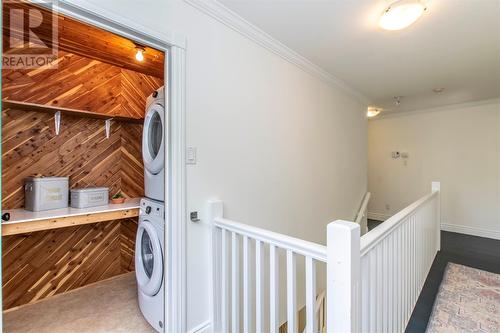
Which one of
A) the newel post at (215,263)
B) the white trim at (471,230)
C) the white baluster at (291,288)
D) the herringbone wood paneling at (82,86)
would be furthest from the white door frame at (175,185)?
the white trim at (471,230)

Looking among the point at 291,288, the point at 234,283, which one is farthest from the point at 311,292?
the point at 234,283

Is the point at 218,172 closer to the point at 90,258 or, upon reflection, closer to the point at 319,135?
the point at 319,135

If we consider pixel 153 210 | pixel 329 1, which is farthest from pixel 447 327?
pixel 329 1

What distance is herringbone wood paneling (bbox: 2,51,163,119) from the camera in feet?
6.86

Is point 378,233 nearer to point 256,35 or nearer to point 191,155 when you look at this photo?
point 191,155

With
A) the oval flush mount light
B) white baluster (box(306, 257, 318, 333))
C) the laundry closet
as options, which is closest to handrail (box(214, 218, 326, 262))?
white baluster (box(306, 257, 318, 333))

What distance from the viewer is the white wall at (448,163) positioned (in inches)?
166

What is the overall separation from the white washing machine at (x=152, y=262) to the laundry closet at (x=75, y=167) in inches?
8.2

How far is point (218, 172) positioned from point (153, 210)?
1.87ft

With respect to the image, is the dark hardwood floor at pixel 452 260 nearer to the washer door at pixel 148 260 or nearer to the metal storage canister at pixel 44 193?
the washer door at pixel 148 260

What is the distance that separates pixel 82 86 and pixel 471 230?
6515mm

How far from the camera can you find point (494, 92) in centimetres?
375

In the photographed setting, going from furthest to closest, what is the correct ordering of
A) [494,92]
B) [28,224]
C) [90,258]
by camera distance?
[494,92]
[90,258]
[28,224]

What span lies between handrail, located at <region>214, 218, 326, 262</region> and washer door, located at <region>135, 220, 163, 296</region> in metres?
0.47
